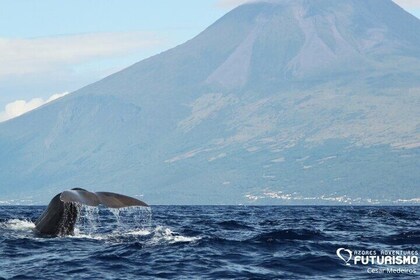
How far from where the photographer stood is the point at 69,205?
2252 centimetres

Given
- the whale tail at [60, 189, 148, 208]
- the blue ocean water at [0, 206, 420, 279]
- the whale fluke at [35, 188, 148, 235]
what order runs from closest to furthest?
the blue ocean water at [0, 206, 420, 279] → the whale tail at [60, 189, 148, 208] → the whale fluke at [35, 188, 148, 235]

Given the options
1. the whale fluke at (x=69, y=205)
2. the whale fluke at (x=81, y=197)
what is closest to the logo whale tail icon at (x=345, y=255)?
the whale fluke at (x=69, y=205)

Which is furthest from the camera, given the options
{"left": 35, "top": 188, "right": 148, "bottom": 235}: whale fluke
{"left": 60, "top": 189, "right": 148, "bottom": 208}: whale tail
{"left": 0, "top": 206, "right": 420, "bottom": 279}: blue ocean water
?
{"left": 35, "top": 188, "right": 148, "bottom": 235}: whale fluke

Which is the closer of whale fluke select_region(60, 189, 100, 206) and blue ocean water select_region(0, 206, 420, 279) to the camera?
blue ocean water select_region(0, 206, 420, 279)

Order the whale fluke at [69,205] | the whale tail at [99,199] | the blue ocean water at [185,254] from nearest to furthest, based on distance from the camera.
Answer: the blue ocean water at [185,254]
the whale tail at [99,199]
the whale fluke at [69,205]

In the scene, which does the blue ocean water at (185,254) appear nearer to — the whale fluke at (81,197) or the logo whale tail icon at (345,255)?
the logo whale tail icon at (345,255)

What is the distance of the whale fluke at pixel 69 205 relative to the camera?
1972 centimetres

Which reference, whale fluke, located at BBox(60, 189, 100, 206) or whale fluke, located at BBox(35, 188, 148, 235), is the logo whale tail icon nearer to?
whale fluke, located at BBox(35, 188, 148, 235)

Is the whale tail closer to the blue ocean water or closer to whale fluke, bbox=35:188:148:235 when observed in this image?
whale fluke, bbox=35:188:148:235

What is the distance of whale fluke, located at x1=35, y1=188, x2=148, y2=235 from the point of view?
64.7ft

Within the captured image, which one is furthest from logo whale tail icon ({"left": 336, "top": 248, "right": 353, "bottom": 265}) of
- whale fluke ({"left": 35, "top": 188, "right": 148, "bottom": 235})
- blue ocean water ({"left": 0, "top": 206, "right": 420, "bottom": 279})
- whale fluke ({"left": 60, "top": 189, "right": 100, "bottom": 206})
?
whale fluke ({"left": 60, "top": 189, "right": 100, "bottom": 206})

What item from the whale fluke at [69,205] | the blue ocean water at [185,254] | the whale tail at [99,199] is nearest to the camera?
the blue ocean water at [185,254]

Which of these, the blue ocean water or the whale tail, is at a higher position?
the whale tail

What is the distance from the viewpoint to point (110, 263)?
61.7ft
